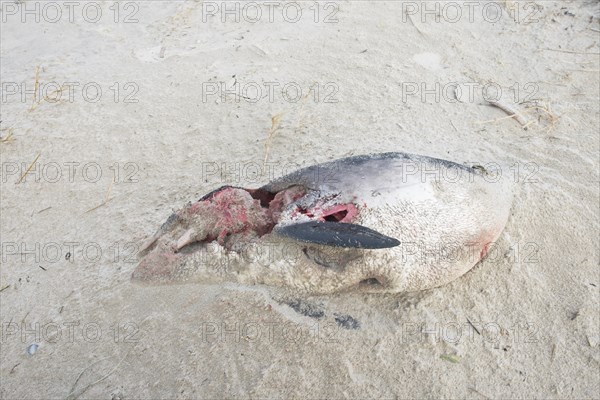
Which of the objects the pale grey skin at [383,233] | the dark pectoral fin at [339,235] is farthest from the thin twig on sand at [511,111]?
the dark pectoral fin at [339,235]

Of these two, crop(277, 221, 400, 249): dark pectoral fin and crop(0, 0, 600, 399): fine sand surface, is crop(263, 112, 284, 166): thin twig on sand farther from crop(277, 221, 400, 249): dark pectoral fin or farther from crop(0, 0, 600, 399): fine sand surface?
crop(277, 221, 400, 249): dark pectoral fin

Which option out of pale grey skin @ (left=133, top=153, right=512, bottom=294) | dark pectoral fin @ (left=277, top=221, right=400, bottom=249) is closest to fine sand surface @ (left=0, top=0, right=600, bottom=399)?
pale grey skin @ (left=133, top=153, right=512, bottom=294)

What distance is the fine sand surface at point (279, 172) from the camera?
221cm

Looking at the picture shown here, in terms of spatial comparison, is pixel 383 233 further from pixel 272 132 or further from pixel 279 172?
pixel 272 132

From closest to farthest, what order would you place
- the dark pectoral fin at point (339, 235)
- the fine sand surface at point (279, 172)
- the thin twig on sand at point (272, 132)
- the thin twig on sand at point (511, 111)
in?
the dark pectoral fin at point (339, 235) < the fine sand surface at point (279, 172) < the thin twig on sand at point (272, 132) < the thin twig on sand at point (511, 111)

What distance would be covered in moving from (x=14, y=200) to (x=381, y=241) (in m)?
2.50

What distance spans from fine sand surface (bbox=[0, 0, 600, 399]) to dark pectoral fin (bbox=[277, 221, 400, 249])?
1.46ft

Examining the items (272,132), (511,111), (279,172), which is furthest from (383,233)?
(511,111)

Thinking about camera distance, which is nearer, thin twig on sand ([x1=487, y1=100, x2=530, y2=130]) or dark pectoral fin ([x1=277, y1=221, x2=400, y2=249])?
dark pectoral fin ([x1=277, y1=221, x2=400, y2=249])

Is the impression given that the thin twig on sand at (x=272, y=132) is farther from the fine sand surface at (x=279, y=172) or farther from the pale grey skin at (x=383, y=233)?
the pale grey skin at (x=383, y=233)

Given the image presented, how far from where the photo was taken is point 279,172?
316 cm

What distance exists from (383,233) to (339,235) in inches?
9.6

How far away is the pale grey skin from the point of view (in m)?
2.21

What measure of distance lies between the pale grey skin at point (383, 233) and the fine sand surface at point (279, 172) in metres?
0.12
